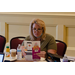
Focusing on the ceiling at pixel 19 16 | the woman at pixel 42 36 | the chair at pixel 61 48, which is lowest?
the chair at pixel 61 48

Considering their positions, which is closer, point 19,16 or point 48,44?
point 48,44

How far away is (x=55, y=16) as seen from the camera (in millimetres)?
2494

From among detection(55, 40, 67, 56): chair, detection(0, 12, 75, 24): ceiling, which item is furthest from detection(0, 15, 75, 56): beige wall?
detection(55, 40, 67, 56): chair

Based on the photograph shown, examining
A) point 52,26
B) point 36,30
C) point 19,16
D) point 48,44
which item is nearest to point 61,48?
point 48,44

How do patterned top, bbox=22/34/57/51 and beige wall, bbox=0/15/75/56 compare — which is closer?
patterned top, bbox=22/34/57/51

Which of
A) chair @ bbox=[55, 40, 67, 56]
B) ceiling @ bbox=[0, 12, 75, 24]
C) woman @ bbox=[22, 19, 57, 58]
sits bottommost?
chair @ bbox=[55, 40, 67, 56]

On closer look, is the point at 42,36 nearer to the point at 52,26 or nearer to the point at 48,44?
the point at 48,44

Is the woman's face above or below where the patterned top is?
above

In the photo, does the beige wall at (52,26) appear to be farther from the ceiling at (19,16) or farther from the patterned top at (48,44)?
the patterned top at (48,44)

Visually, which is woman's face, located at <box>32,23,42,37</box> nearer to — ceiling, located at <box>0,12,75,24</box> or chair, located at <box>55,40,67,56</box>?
chair, located at <box>55,40,67,56</box>

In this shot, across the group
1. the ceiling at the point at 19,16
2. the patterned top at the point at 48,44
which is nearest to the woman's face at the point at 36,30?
the patterned top at the point at 48,44
